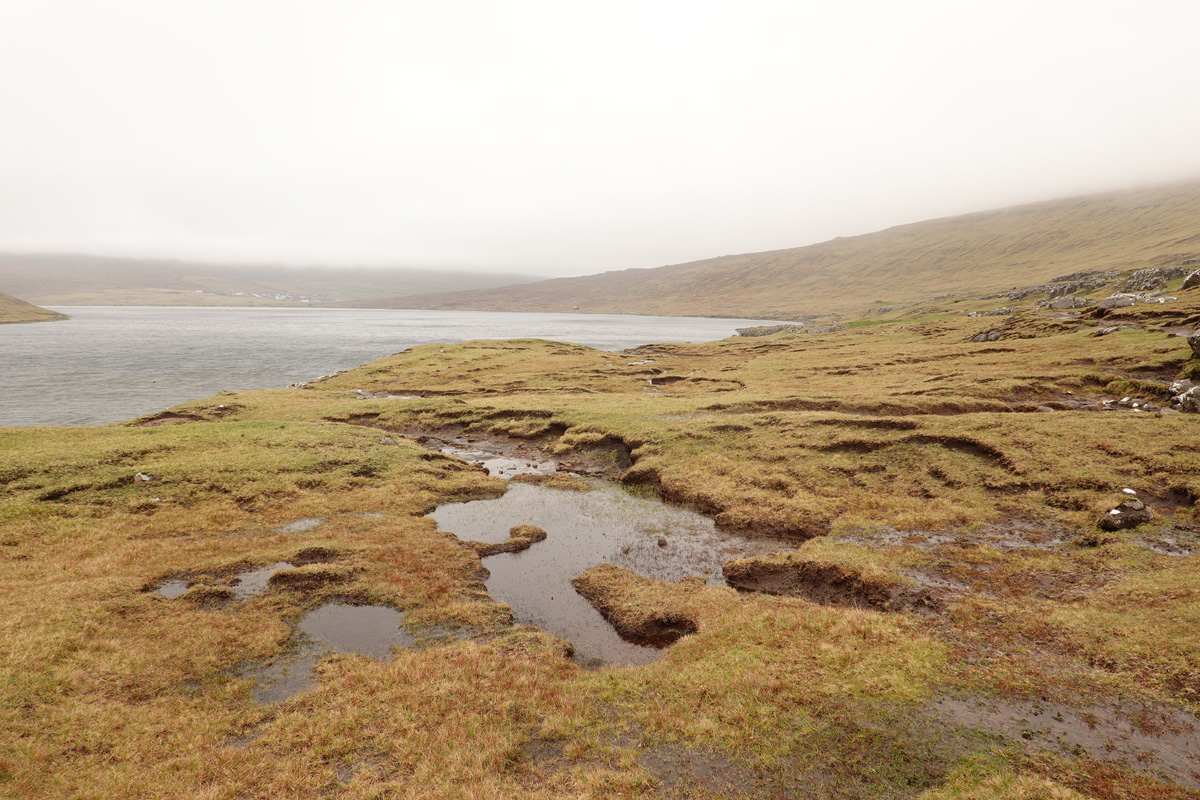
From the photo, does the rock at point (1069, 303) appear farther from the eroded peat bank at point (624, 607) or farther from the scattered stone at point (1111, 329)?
the eroded peat bank at point (624, 607)

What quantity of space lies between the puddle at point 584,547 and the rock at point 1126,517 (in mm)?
13030

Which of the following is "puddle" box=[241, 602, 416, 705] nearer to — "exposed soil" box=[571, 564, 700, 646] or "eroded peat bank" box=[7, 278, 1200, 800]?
"eroded peat bank" box=[7, 278, 1200, 800]

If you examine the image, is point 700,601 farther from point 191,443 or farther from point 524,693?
point 191,443

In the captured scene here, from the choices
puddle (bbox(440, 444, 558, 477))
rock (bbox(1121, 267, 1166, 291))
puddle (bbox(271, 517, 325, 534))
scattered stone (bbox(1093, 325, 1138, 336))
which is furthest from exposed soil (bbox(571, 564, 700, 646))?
rock (bbox(1121, 267, 1166, 291))

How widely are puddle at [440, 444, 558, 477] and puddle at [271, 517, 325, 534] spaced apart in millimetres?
11989

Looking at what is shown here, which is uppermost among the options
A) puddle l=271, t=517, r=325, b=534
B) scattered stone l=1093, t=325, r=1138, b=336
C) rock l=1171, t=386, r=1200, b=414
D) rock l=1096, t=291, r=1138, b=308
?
rock l=1096, t=291, r=1138, b=308

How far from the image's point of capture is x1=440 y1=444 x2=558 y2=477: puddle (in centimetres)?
3759

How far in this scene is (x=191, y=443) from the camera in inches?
1384

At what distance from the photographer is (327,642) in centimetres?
1783

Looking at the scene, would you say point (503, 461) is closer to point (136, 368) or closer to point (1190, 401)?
point (1190, 401)

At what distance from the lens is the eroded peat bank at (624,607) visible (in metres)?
12.2

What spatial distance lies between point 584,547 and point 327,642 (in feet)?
39.2

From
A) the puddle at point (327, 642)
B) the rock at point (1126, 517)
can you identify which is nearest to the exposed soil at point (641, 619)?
the puddle at point (327, 642)

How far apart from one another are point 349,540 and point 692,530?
17305mm
